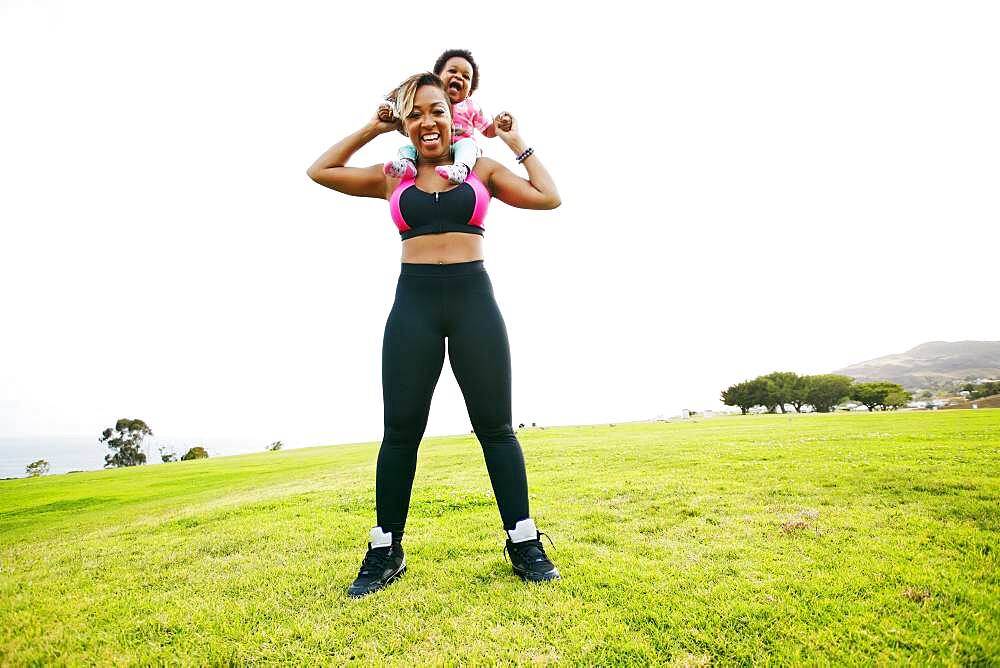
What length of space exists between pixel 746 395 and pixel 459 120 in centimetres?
5784

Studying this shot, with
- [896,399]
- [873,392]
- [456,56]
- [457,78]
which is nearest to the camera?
[457,78]

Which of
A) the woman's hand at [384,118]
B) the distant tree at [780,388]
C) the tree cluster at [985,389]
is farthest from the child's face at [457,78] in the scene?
the tree cluster at [985,389]

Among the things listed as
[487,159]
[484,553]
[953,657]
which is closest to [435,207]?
[487,159]

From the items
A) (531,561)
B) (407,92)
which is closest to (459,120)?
(407,92)

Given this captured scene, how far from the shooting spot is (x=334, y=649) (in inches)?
80.0

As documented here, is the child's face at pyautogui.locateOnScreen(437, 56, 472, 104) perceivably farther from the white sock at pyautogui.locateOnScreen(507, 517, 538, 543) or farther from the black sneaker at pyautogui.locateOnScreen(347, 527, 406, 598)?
→ the black sneaker at pyautogui.locateOnScreen(347, 527, 406, 598)

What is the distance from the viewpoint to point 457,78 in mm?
3490

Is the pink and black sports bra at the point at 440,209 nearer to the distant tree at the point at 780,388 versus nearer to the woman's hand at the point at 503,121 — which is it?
the woman's hand at the point at 503,121

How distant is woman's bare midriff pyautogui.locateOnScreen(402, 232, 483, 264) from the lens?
3035 millimetres

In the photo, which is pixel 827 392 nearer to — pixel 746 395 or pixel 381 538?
pixel 746 395

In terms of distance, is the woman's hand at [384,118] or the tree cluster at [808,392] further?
the tree cluster at [808,392]

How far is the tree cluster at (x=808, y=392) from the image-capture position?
162 feet

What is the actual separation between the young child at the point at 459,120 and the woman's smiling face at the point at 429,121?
0.09 m

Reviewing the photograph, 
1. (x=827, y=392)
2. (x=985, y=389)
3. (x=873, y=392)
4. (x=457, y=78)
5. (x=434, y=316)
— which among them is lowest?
(x=985, y=389)
